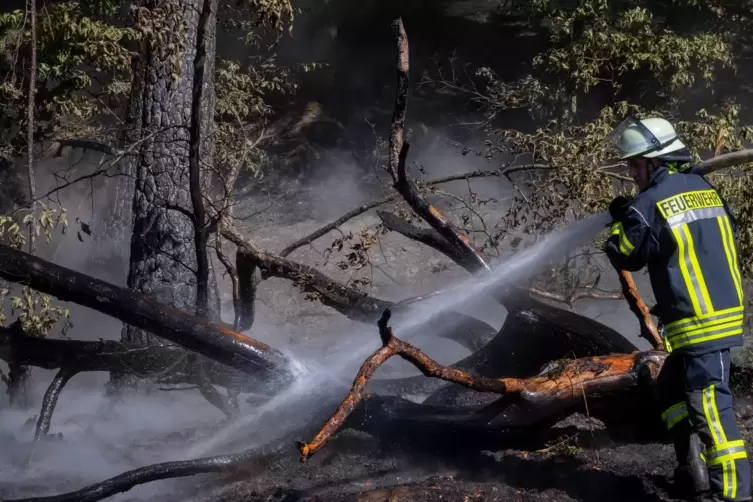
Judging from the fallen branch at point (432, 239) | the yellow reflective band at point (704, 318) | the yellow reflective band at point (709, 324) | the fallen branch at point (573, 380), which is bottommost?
the fallen branch at point (573, 380)

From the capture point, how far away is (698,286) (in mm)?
3145

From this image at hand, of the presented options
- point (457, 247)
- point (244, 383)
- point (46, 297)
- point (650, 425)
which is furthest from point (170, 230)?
point (650, 425)

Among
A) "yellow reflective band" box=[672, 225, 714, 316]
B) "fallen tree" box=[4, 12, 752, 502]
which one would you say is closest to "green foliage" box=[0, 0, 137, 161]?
"fallen tree" box=[4, 12, 752, 502]

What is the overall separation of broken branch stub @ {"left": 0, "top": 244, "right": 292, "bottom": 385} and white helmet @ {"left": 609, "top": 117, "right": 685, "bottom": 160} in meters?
2.30

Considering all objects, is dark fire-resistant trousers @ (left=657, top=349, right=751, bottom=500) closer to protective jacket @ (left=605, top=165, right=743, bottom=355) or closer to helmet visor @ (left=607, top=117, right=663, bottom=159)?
protective jacket @ (left=605, top=165, right=743, bottom=355)

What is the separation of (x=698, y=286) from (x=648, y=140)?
0.67m

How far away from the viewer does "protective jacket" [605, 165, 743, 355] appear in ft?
10.3

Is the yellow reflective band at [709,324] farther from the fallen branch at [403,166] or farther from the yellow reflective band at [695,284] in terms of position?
the fallen branch at [403,166]

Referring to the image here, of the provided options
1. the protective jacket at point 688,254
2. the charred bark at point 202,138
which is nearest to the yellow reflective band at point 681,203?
the protective jacket at point 688,254

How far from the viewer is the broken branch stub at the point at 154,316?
4.46 metres

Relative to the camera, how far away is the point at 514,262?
524 centimetres

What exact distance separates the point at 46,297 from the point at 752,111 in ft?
34.0

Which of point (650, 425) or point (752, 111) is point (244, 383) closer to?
point (650, 425)

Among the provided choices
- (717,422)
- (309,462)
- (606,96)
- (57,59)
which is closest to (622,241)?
(717,422)
